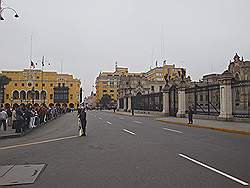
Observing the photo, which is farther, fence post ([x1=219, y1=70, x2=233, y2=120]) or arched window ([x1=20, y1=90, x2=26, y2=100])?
arched window ([x1=20, y1=90, x2=26, y2=100])

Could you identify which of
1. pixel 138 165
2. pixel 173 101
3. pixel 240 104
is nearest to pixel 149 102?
pixel 173 101

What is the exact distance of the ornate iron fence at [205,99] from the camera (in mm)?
28375

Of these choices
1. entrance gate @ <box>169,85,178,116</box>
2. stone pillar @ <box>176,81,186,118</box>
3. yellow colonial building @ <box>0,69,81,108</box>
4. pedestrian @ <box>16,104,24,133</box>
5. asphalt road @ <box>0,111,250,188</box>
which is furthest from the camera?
yellow colonial building @ <box>0,69,81,108</box>

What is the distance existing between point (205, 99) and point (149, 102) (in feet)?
69.6

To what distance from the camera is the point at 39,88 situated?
117625mm

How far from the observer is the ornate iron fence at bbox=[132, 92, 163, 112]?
44759 mm

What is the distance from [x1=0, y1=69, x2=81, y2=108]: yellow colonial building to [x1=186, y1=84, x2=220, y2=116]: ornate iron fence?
81.7 meters

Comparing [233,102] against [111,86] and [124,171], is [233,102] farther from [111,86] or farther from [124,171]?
[111,86]

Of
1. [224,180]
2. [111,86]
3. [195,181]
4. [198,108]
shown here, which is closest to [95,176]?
[195,181]

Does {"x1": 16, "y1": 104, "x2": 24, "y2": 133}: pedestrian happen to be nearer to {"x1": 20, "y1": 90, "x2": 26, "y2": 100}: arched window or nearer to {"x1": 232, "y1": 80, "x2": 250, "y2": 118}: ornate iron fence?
{"x1": 232, "y1": 80, "x2": 250, "y2": 118}: ornate iron fence

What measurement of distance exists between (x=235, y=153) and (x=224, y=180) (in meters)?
4.05

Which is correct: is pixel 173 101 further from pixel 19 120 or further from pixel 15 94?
pixel 15 94

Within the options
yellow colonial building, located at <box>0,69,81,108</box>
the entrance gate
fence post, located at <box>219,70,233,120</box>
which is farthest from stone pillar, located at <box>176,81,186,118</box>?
yellow colonial building, located at <box>0,69,81,108</box>

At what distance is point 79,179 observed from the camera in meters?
7.17
